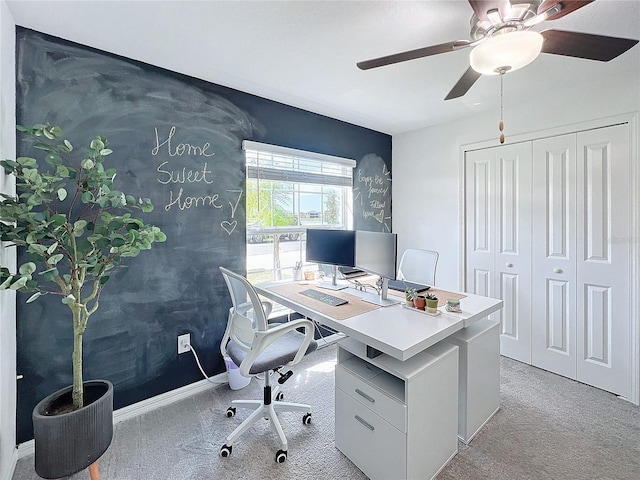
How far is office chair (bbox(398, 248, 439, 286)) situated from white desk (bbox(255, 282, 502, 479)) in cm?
89

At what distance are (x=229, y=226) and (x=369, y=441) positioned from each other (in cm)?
179

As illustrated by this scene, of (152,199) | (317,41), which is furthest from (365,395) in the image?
(317,41)

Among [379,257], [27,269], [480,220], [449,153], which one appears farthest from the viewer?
[449,153]

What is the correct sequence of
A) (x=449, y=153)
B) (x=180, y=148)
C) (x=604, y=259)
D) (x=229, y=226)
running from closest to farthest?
(x=180, y=148) < (x=604, y=259) < (x=229, y=226) < (x=449, y=153)

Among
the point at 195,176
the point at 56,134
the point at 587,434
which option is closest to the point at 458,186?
the point at 587,434

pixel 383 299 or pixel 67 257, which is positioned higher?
pixel 67 257

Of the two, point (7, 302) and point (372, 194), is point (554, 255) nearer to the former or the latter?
point (372, 194)

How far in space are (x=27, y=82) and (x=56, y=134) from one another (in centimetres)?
62

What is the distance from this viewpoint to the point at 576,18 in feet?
5.15

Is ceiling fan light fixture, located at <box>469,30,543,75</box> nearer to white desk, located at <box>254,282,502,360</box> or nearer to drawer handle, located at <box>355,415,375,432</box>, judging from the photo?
white desk, located at <box>254,282,502,360</box>

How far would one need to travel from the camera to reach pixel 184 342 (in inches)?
88.4

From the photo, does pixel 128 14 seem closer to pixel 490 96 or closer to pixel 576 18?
pixel 576 18

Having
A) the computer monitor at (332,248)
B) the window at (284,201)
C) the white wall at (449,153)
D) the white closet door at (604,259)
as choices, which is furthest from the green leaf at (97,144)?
the white closet door at (604,259)

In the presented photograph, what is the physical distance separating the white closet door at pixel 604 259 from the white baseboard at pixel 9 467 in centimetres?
383
